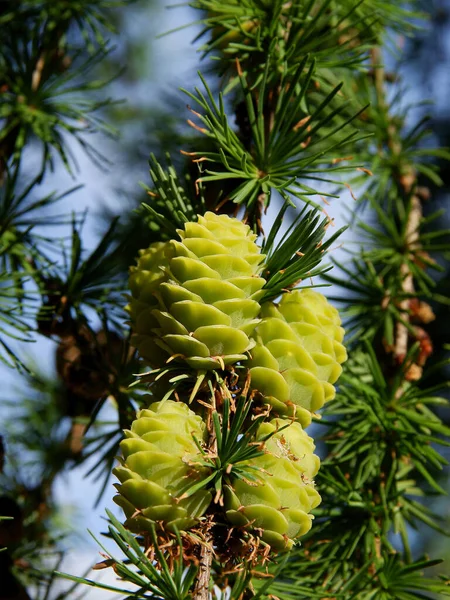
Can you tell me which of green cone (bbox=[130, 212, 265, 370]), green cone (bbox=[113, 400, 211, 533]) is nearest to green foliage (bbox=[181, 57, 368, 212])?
green cone (bbox=[130, 212, 265, 370])

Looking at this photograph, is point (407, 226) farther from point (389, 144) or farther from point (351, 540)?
point (351, 540)

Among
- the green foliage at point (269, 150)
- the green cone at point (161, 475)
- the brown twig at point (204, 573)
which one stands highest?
the green foliage at point (269, 150)

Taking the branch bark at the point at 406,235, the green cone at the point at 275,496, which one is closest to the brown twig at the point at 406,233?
the branch bark at the point at 406,235

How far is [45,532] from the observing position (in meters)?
1.04

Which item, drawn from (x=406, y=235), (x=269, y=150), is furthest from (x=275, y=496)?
(x=406, y=235)

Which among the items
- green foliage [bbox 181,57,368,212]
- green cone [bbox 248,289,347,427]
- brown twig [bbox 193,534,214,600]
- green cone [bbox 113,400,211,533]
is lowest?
brown twig [bbox 193,534,214,600]

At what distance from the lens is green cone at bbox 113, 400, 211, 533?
472 millimetres

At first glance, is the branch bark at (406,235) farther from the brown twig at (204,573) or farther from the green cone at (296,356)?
the brown twig at (204,573)

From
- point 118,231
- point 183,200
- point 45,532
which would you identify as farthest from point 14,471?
point 183,200

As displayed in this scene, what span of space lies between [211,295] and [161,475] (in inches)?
5.0

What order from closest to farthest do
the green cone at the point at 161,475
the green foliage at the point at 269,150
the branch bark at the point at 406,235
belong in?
1. the green cone at the point at 161,475
2. the green foliage at the point at 269,150
3. the branch bark at the point at 406,235

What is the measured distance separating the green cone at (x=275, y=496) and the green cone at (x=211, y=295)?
0.22 ft

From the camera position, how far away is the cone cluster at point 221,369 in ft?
1.56

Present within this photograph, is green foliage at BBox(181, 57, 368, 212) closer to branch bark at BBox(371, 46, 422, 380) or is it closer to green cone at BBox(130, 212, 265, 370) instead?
green cone at BBox(130, 212, 265, 370)
